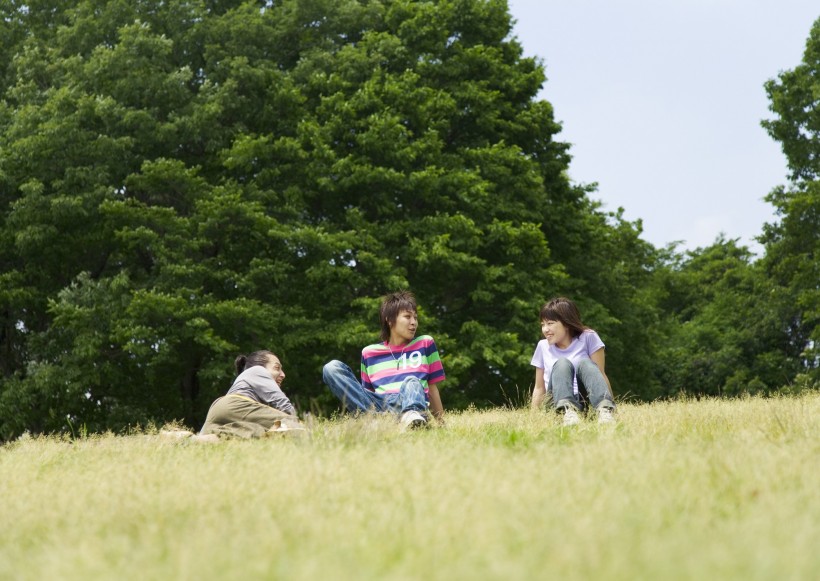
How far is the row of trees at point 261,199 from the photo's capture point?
1988 cm

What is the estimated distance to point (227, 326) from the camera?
778 inches

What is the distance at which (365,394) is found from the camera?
339 inches

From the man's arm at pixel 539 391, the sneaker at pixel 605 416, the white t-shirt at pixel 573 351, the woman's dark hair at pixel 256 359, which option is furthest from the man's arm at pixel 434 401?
the woman's dark hair at pixel 256 359

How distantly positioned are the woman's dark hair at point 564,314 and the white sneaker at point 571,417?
49.7 inches

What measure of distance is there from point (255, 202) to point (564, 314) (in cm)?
1235

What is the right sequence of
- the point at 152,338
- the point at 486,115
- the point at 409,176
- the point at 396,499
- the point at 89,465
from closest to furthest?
the point at 396,499, the point at 89,465, the point at 152,338, the point at 409,176, the point at 486,115

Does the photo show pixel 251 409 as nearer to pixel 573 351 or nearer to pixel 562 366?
pixel 562 366

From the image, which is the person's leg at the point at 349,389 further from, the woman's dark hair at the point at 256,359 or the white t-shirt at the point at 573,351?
the white t-shirt at the point at 573,351

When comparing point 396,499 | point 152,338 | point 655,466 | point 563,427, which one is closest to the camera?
point 396,499

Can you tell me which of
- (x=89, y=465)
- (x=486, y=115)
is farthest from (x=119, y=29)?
(x=89, y=465)

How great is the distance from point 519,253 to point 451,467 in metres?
17.3

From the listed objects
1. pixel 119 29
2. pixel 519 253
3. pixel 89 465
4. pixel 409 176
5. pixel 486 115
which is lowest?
pixel 89 465

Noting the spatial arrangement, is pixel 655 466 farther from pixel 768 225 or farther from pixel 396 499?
pixel 768 225

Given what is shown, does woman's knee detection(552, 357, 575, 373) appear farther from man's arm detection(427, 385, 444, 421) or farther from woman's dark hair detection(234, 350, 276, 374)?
woman's dark hair detection(234, 350, 276, 374)
